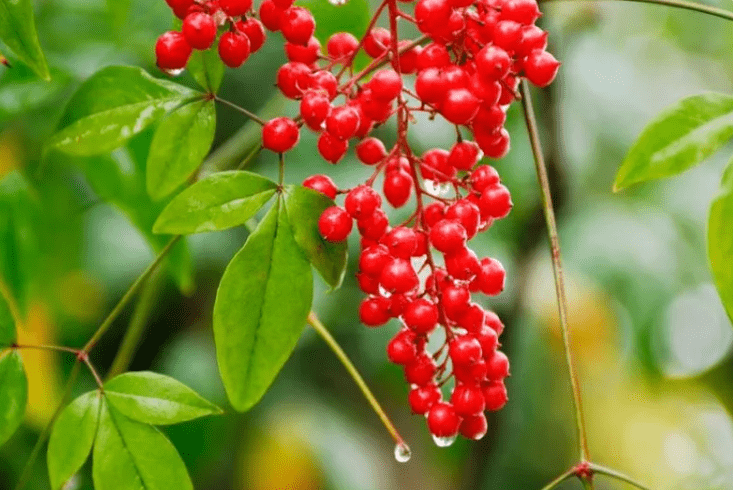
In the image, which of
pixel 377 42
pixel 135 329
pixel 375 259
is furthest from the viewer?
pixel 135 329

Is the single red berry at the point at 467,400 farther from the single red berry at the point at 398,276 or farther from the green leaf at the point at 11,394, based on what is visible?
the green leaf at the point at 11,394

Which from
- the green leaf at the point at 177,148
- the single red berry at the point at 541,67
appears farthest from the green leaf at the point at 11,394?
the single red berry at the point at 541,67

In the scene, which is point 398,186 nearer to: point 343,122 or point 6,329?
point 343,122

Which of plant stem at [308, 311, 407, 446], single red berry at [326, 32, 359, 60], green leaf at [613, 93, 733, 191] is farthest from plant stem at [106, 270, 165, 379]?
green leaf at [613, 93, 733, 191]

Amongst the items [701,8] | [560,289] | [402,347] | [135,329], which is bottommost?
[135,329]

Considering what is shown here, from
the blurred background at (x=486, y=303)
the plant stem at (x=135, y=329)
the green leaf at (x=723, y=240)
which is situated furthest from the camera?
the blurred background at (x=486, y=303)

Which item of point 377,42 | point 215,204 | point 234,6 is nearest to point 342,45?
point 377,42
